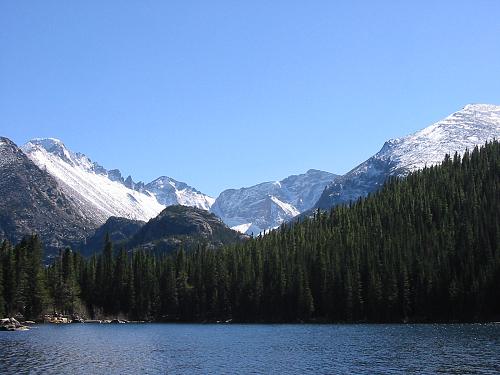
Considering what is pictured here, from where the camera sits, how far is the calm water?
7331cm

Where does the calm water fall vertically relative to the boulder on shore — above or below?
below

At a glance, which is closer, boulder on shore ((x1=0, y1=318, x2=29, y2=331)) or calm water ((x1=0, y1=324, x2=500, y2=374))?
calm water ((x1=0, y1=324, x2=500, y2=374))

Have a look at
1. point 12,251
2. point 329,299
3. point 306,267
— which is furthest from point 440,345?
point 12,251

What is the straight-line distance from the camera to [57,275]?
→ 198375 millimetres

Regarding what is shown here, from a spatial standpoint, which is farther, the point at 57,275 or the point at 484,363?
the point at 57,275

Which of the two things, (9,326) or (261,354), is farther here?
(9,326)

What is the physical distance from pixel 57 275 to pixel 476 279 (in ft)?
401

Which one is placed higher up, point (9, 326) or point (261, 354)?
point (9, 326)

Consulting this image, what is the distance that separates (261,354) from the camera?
91.2 metres

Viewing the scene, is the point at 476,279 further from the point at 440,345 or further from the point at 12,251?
the point at 12,251

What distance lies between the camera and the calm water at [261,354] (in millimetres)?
73312

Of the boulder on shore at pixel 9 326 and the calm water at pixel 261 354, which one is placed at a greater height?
the boulder on shore at pixel 9 326

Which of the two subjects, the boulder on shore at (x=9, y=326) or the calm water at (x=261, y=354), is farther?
the boulder on shore at (x=9, y=326)

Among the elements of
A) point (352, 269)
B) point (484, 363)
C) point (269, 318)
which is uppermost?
point (352, 269)
